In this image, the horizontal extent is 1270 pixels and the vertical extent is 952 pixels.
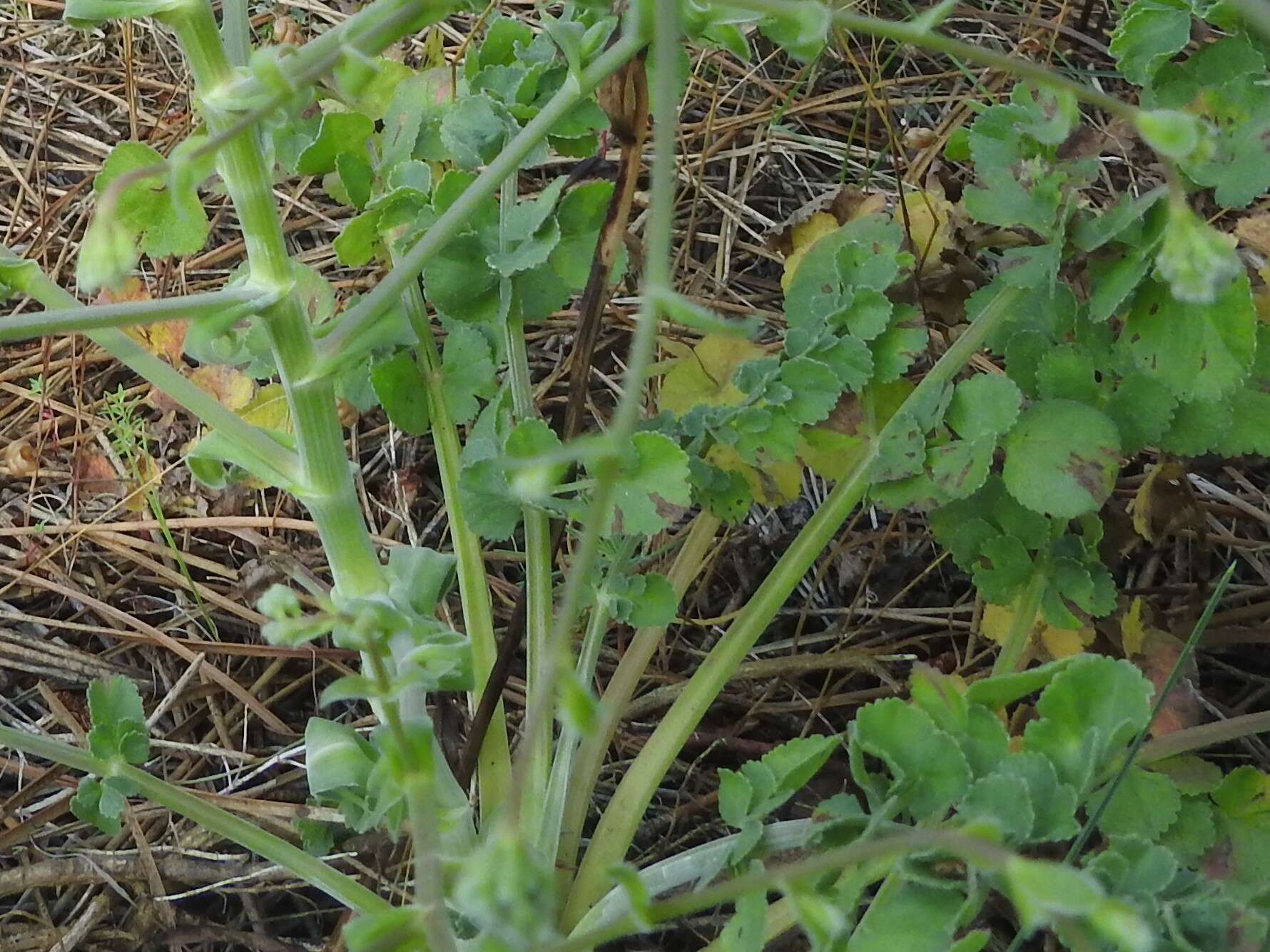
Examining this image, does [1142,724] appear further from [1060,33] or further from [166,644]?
[1060,33]

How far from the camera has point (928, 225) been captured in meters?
1.28

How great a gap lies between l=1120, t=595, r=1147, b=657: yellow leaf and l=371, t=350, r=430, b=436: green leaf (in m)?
0.75

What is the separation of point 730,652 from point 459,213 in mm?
522

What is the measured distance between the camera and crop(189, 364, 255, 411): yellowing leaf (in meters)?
1.56

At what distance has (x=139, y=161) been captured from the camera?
953mm

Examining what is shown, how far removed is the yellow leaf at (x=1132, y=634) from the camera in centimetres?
111

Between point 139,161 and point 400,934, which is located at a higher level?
point 139,161

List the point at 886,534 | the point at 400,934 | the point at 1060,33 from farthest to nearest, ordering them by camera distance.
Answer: the point at 1060,33 < the point at 886,534 < the point at 400,934

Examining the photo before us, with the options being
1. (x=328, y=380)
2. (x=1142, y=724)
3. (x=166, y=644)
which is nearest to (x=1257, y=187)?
(x=1142, y=724)

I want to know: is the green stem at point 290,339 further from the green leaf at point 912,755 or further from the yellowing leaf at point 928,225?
the yellowing leaf at point 928,225

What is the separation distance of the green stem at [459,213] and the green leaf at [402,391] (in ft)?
0.73

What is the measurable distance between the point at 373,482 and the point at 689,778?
63cm

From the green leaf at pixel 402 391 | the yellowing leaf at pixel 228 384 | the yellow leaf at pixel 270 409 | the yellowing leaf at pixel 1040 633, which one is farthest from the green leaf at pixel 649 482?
the yellowing leaf at pixel 228 384

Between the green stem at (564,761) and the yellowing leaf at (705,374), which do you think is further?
the yellowing leaf at (705,374)
